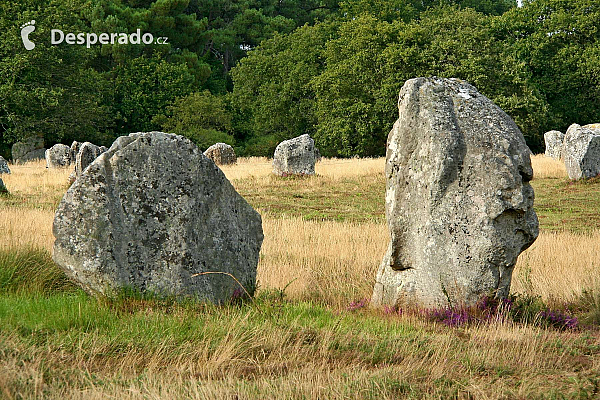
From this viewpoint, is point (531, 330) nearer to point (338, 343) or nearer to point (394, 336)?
point (394, 336)

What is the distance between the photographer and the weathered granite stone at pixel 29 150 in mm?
43216

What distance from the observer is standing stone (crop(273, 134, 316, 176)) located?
2505 centimetres

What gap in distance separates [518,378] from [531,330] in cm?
118

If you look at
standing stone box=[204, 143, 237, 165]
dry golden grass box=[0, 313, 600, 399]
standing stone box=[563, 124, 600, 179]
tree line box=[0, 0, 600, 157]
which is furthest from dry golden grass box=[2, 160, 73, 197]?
standing stone box=[563, 124, 600, 179]

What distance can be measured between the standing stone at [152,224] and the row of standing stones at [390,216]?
10mm

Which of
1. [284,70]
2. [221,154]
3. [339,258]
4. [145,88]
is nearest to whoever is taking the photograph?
[339,258]

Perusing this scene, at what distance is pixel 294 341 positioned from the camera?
530 cm

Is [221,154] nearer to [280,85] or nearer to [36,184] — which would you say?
[36,184]

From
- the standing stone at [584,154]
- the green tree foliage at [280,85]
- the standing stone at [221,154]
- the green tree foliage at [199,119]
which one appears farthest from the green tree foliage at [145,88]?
the standing stone at [584,154]

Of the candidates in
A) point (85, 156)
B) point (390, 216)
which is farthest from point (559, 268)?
point (85, 156)

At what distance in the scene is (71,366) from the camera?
4.62 meters

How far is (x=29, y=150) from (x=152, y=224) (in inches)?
1643

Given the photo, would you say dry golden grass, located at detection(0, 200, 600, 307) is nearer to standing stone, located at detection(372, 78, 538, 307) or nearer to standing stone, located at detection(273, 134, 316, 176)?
standing stone, located at detection(372, 78, 538, 307)

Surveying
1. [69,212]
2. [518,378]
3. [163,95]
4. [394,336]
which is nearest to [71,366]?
[69,212]
